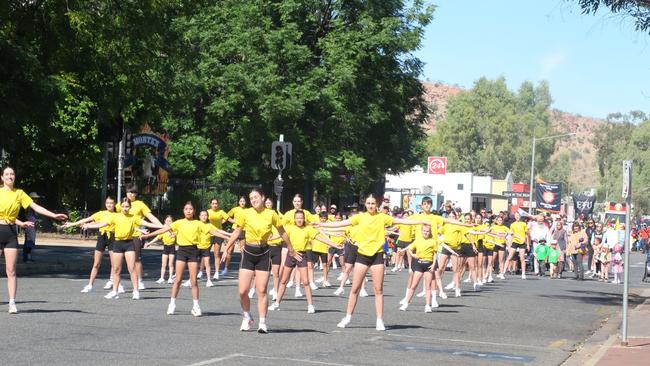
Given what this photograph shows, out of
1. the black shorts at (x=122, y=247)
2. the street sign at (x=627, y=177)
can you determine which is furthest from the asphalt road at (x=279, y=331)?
the street sign at (x=627, y=177)

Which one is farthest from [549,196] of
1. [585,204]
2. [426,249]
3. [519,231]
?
[426,249]

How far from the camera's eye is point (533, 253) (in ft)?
126

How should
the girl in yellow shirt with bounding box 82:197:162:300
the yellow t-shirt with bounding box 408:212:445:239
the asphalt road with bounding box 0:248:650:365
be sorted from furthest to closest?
1. the yellow t-shirt with bounding box 408:212:445:239
2. the girl in yellow shirt with bounding box 82:197:162:300
3. the asphalt road with bounding box 0:248:650:365

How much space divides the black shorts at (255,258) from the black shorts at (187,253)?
88.8 inches

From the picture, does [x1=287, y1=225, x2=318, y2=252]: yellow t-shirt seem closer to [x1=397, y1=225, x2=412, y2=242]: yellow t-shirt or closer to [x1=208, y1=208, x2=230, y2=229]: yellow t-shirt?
[x1=208, y1=208, x2=230, y2=229]: yellow t-shirt

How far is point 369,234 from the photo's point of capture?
15523 millimetres

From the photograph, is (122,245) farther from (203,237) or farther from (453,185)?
(453,185)

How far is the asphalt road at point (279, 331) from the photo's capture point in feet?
39.3

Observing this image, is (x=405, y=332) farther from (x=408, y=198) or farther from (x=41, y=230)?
(x=408, y=198)

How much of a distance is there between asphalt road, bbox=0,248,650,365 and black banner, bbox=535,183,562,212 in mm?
46190

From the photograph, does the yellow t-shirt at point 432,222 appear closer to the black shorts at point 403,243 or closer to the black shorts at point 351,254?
the black shorts at point 351,254

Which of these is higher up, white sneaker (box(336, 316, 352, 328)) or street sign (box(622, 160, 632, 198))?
street sign (box(622, 160, 632, 198))

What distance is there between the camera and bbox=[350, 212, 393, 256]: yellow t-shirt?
15.5m

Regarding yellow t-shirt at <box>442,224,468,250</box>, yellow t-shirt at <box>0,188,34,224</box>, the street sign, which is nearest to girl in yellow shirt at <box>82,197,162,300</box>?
yellow t-shirt at <box>0,188,34,224</box>
